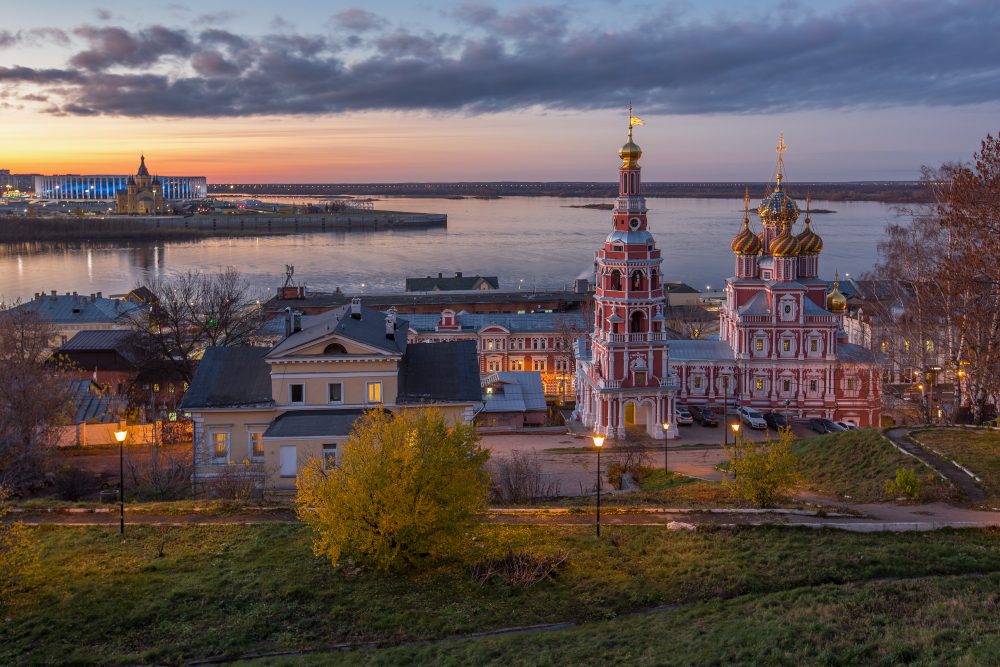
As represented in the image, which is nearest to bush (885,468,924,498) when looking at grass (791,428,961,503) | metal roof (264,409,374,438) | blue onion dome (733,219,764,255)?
grass (791,428,961,503)

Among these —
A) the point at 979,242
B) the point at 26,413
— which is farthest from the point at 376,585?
the point at 979,242

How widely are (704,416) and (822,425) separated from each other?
4573 millimetres

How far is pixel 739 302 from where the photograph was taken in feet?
116

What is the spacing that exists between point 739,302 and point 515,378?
10.8m

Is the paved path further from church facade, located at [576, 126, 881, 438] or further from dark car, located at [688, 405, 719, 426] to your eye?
dark car, located at [688, 405, 719, 426]

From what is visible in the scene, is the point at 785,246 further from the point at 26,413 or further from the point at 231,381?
the point at 26,413

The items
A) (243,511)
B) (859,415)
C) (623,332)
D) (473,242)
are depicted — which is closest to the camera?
(243,511)

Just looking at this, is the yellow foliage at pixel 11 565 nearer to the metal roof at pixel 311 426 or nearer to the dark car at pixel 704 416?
the metal roof at pixel 311 426

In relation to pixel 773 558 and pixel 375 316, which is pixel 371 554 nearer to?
pixel 773 558

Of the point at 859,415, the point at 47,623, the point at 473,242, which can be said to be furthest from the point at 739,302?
the point at 473,242

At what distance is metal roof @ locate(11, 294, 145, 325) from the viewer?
155 feet

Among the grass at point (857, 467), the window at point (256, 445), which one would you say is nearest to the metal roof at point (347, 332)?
the window at point (256, 445)

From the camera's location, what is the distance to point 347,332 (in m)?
22.6

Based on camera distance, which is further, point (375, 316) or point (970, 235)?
point (375, 316)
